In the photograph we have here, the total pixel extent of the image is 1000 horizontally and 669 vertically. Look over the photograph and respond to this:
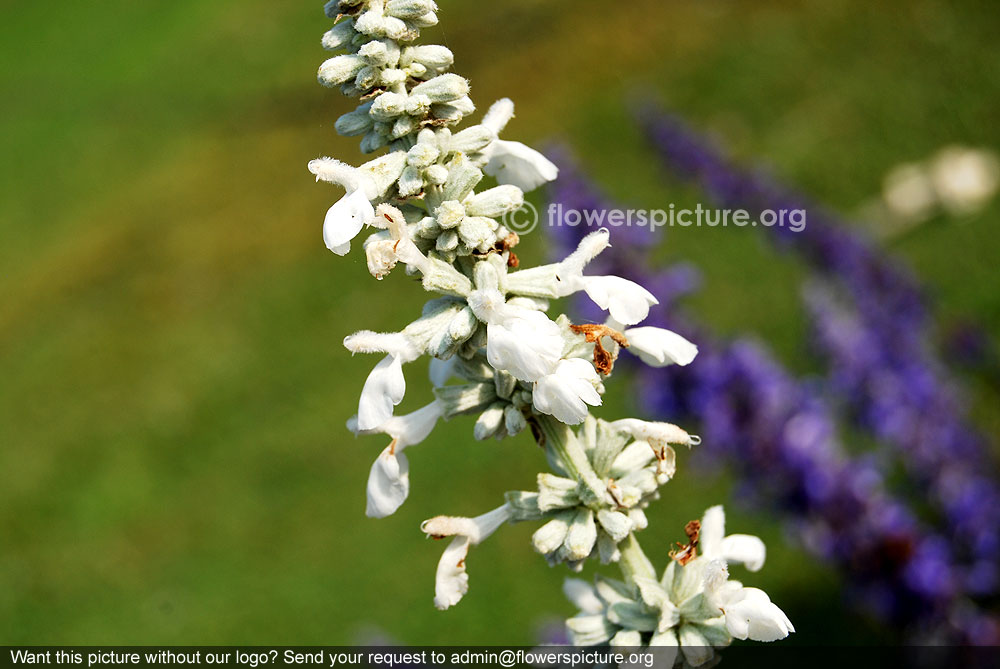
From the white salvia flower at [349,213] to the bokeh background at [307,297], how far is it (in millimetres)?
2814

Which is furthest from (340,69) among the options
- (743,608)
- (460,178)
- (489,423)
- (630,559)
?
(743,608)

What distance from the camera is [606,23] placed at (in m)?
16.2

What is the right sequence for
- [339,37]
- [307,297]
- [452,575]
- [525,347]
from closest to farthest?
[525,347] < [339,37] < [452,575] < [307,297]

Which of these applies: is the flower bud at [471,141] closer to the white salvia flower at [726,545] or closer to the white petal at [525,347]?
the white petal at [525,347]

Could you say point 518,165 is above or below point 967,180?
below

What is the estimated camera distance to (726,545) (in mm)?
1854

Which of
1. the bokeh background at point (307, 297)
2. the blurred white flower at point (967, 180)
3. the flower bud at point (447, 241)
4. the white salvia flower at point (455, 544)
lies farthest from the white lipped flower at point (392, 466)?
the blurred white flower at point (967, 180)

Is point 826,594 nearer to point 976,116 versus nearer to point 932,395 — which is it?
point 932,395

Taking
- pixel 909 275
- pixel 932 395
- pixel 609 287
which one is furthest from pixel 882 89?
pixel 609 287

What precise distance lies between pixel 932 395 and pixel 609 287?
380 centimetres

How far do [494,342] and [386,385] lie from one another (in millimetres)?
257

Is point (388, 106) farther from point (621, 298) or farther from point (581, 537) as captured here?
point (581, 537)

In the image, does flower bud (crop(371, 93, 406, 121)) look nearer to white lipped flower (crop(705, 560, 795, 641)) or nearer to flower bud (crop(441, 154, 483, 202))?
flower bud (crop(441, 154, 483, 202))

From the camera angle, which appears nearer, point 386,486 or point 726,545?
point 386,486
